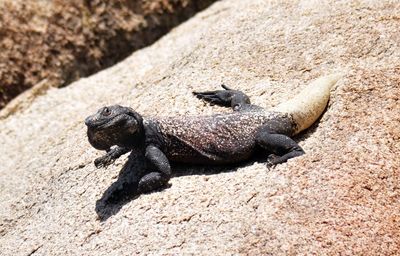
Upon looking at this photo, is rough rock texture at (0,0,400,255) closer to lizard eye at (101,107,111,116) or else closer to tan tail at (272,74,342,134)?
tan tail at (272,74,342,134)

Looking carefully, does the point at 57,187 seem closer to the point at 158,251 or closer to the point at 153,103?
the point at 153,103

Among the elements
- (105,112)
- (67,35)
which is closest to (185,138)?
(105,112)

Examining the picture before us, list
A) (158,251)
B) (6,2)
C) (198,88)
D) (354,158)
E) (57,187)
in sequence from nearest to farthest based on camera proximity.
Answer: (158,251) → (354,158) → (57,187) → (198,88) → (6,2)

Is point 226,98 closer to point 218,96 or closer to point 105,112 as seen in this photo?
point 218,96

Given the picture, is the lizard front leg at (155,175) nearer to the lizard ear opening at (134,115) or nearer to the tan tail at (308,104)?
the lizard ear opening at (134,115)

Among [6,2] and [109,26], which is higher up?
[6,2]

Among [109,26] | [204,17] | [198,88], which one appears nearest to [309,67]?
[198,88]

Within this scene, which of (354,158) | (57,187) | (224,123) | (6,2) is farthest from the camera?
(6,2)
